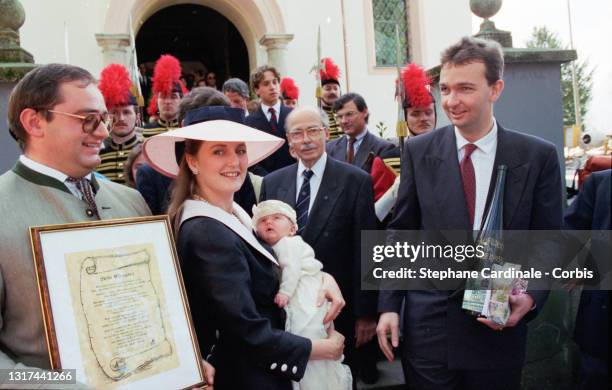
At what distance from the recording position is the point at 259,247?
2434 millimetres

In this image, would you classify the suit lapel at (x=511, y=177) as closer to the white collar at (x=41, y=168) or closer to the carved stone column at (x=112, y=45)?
the white collar at (x=41, y=168)

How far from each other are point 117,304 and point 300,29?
10.4 m

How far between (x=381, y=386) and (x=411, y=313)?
1.47 m

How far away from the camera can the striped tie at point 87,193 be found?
2.10 m

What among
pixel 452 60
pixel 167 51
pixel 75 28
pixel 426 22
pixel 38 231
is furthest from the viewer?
pixel 167 51

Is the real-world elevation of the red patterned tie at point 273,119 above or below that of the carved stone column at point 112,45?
below

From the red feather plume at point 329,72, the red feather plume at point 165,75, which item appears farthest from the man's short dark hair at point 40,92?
the red feather plume at point 329,72

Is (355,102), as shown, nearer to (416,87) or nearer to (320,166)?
(416,87)

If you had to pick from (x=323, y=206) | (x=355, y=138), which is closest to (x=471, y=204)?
(x=323, y=206)

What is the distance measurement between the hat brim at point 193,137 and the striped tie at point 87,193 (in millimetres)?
403

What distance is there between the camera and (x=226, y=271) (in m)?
2.21

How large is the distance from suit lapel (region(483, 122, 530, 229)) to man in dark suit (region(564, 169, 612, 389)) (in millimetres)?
676

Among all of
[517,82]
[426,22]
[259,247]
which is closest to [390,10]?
[426,22]

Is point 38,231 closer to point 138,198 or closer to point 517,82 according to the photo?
point 138,198
